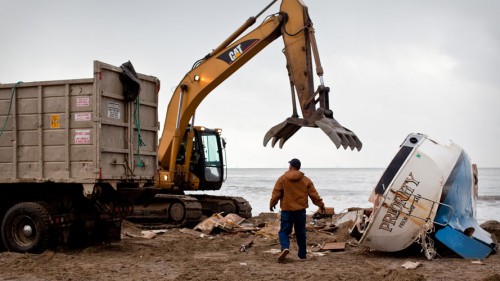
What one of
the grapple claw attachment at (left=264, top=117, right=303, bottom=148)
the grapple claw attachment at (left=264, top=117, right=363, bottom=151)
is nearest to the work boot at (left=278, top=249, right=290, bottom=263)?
the grapple claw attachment at (left=264, top=117, right=363, bottom=151)

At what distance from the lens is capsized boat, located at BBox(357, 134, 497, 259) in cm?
1084

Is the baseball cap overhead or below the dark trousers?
overhead

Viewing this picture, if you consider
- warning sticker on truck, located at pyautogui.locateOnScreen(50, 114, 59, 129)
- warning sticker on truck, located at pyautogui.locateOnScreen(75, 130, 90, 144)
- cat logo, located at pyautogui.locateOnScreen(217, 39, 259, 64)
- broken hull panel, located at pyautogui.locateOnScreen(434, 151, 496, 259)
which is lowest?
broken hull panel, located at pyautogui.locateOnScreen(434, 151, 496, 259)

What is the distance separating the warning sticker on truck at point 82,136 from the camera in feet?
36.6

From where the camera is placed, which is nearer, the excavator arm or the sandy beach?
the sandy beach

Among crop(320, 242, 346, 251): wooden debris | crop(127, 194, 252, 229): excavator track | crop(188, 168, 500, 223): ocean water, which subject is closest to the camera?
crop(320, 242, 346, 251): wooden debris

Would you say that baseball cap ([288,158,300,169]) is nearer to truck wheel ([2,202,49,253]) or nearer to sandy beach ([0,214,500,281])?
sandy beach ([0,214,500,281])

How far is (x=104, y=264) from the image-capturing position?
10.3 meters

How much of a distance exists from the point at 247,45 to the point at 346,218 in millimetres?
4609

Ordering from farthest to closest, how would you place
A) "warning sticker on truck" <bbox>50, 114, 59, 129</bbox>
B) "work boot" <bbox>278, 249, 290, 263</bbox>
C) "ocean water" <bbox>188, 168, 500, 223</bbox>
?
1. "ocean water" <bbox>188, 168, 500, 223</bbox>
2. "warning sticker on truck" <bbox>50, 114, 59, 129</bbox>
3. "work boot" <bbox>278, 249, 290, 263</bbox>

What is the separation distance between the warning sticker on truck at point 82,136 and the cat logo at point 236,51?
17.0 ft

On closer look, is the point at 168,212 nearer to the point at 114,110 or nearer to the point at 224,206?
the point at 224,206

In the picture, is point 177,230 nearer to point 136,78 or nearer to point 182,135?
point 182,135

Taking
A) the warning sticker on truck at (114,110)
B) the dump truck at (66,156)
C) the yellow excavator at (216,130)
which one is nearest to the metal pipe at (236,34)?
the yellow excavator at (216,130)
